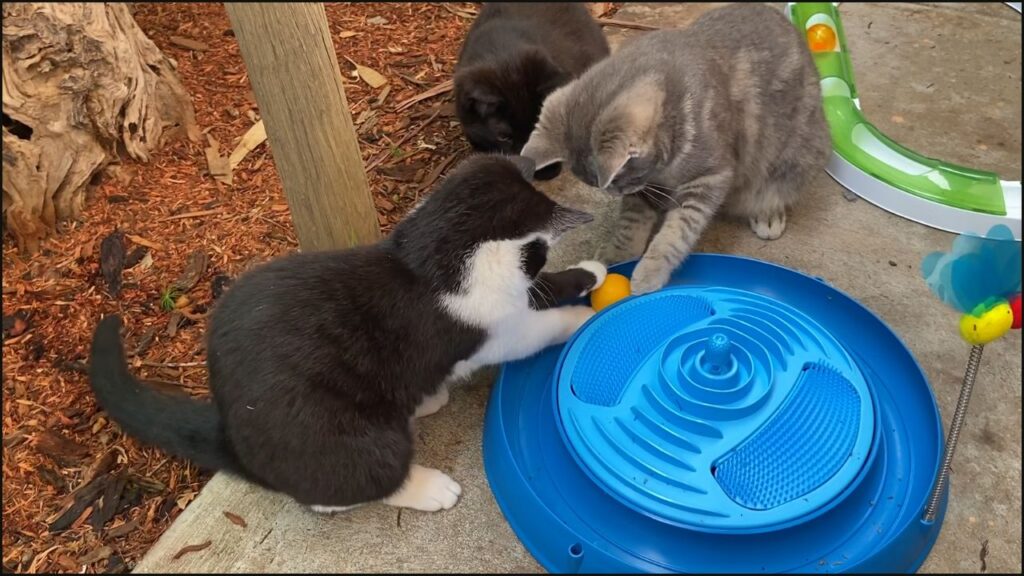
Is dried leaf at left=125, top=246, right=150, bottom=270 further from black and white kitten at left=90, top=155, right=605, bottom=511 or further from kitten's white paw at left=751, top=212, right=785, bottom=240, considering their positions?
kitten's white paw at left=751, top=212, right=785, bottom=240

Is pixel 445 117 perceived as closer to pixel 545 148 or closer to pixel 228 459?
pixel 545 148

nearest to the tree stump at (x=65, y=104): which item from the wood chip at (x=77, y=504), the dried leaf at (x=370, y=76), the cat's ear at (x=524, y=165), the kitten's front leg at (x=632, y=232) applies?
the dried leaf at (x=370, y=76)

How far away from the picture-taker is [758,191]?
304 cm

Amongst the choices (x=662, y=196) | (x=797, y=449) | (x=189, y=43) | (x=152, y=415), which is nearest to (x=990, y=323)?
(x=797, y=449)

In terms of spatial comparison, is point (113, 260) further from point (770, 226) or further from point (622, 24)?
point (622, 24)

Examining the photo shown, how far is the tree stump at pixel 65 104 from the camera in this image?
9.48 feet

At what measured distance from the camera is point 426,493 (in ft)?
7.21

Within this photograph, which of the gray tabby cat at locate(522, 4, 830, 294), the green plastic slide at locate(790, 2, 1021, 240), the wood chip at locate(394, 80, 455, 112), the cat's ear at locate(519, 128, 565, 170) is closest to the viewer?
the gray tabby cat at locate(522, 4, 830, 294)

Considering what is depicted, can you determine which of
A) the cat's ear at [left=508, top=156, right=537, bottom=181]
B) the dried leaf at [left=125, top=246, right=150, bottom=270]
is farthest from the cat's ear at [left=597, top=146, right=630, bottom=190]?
the dried leaf at [left=125, top=246, right=150, bottom=270]

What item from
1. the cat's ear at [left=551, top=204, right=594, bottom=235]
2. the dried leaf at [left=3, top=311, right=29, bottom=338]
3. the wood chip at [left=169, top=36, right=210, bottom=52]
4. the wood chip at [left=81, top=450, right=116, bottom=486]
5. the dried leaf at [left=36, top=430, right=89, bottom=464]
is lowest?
the wood chip at [left=81, top=450, right=116, bottom=486]

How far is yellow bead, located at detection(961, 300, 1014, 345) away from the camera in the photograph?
5.24 feet

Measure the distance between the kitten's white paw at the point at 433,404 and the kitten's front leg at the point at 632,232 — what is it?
90 centimetres

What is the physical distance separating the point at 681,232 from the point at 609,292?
339 millimetres

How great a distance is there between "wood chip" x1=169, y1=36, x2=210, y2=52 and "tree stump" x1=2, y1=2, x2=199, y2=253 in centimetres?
68
